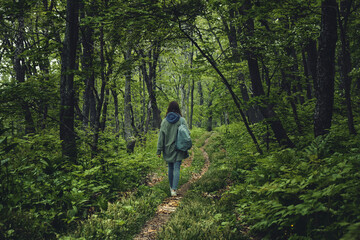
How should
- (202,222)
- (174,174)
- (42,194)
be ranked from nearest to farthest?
(202,222)
(42,194)
(174,174)

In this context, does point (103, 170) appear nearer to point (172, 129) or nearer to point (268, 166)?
point (172, 129)

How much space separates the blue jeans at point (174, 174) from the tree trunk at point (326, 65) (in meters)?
3.60

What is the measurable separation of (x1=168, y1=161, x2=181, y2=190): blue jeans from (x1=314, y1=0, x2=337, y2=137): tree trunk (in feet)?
11.8

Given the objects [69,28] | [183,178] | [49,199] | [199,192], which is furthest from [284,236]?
[69,28]

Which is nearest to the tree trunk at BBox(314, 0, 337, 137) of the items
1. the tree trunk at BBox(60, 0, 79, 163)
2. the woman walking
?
the woman walking

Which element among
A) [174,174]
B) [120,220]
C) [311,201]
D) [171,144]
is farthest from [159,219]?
[311,201]

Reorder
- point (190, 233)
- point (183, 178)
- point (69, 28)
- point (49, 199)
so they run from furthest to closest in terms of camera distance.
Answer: point (183, 178) < point (69, 28) < point (49, 199) < point (190, 233)

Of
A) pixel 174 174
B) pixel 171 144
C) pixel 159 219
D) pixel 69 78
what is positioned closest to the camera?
pixel 159 219

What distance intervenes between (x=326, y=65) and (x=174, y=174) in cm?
445

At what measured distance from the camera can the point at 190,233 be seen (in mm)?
3117

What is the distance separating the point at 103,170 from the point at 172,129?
207 cm

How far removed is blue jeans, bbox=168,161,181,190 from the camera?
5.68 meters

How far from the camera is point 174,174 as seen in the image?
570 centimetres

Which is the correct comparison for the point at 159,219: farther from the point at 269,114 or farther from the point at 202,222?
the point at 269,114
